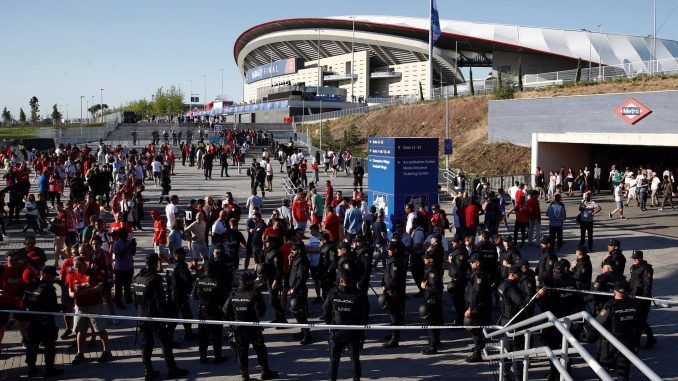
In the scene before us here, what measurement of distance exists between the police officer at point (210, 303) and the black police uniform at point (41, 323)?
1825 mm

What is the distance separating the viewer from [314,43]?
9794 cm

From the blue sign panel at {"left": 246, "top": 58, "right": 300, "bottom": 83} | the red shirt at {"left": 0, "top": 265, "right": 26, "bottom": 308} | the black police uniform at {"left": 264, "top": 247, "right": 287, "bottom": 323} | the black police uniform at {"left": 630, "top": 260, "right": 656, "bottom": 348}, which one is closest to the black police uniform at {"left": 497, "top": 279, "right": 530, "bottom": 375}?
the black police uniform at {"left": 630, "top": 260, "right": 656, "bottom": 348}

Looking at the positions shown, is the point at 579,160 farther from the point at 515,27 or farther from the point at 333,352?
the point at 515,27

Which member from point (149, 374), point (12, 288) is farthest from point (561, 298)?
point (12, 288)

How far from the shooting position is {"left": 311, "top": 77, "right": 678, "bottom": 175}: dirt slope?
33406 mm

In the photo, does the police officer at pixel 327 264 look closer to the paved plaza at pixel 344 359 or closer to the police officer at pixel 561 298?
the paved plaza at pixel 344 359

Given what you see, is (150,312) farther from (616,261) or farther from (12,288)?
(616,261)

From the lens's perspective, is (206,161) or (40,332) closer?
(40,332)

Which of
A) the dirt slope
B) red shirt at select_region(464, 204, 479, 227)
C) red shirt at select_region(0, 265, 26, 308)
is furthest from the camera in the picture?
the dirt slope

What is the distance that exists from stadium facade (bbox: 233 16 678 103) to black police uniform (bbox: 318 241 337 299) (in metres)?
43.0

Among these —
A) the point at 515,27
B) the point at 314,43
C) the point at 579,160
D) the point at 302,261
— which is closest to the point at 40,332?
the point at 302,261

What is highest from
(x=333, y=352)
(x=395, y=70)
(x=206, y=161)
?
(x=395, y=70)

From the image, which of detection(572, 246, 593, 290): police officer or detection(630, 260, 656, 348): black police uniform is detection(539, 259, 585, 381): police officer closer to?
detection(630, 260, 656, 348): black police uniform

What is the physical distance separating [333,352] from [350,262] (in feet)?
7.19
